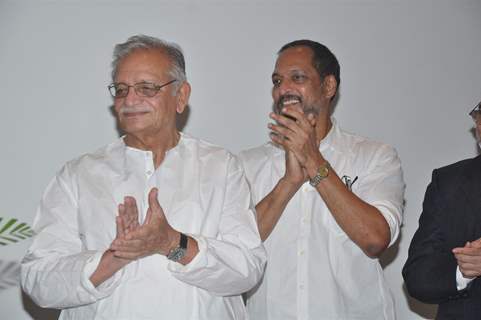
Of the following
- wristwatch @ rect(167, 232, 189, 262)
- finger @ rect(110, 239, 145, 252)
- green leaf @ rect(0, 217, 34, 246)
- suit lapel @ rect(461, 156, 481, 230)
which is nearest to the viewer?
finger @ rect(110, 239, 145, 252)

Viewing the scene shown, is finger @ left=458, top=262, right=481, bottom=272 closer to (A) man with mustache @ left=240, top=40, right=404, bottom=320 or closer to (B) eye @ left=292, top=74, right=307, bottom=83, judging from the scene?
(A) man with mustache @ left=240, top=40, right=404, bottom=320

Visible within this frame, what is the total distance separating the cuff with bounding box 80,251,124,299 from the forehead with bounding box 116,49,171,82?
2.32 ft

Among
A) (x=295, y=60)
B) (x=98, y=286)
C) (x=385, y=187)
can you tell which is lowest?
(x=98, y=286)

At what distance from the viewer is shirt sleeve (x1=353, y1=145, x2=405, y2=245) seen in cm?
311

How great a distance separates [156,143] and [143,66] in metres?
0.32

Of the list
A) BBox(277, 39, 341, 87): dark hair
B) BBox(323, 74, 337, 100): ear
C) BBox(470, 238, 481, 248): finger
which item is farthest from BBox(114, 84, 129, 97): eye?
BBox(470, 238, 481, 248): finger

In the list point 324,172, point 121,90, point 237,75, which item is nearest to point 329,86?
point 324,172

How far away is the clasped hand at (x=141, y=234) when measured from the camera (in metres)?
2.35

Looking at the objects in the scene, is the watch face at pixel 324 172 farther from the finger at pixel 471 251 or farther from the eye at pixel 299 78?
the finger at pixel 471 251

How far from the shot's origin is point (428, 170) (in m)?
4.01

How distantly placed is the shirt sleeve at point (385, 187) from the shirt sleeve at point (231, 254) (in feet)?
2.10

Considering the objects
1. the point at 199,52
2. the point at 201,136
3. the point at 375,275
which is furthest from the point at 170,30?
the point at 375,275

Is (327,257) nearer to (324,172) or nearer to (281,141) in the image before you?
(324,172)

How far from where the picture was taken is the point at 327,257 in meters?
3.10
